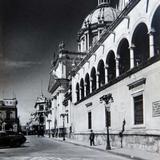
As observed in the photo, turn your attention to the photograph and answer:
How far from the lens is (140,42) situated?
32.1 m

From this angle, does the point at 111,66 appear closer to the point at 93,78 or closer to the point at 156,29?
the point at 93,78

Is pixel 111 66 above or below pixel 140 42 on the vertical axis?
below

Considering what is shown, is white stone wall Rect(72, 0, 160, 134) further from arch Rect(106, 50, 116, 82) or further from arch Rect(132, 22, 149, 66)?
arch Rect(106, 50, 116, 82)

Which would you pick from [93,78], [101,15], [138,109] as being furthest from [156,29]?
[101,15]

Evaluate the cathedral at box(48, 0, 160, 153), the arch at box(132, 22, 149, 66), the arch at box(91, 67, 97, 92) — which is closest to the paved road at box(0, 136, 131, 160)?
the cathedral at box(48, 0, 160, 153)

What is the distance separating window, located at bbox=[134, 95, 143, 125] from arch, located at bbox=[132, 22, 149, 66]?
2.93 metres

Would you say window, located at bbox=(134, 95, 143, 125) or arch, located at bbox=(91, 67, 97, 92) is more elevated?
arch, located at bbox=(91, 67, 97, 92)

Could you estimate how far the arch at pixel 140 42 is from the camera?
3050 cm

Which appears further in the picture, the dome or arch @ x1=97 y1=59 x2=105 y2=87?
the dome

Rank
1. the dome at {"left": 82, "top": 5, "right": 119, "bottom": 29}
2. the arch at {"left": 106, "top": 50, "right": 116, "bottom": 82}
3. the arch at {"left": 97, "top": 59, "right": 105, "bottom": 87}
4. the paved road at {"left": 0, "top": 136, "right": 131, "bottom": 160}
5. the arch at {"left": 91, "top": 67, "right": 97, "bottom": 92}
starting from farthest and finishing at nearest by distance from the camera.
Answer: the dome at {"left": 82, "top": 5, "right": 119, "bottom": 29} < the arch at {"left": 91, "top": 67, "right": 97, "bottom": 92} < the arch at {"left": 97, "top": 59, "right": 105, "bottom": 87} < the arch at {"left": 106, "top": 50, "right": 116, "bottom": 82} < the paved road at {"left": 0, "top": 136, "right": 131, "bottom": 160}

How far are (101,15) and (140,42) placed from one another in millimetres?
A: 62406

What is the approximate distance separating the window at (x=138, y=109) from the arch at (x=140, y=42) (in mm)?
2933

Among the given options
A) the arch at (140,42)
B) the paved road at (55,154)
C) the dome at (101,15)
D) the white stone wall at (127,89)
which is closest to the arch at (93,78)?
the white stone wall at (127,89)

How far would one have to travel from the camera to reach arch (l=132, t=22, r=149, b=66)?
3050 centimetres
